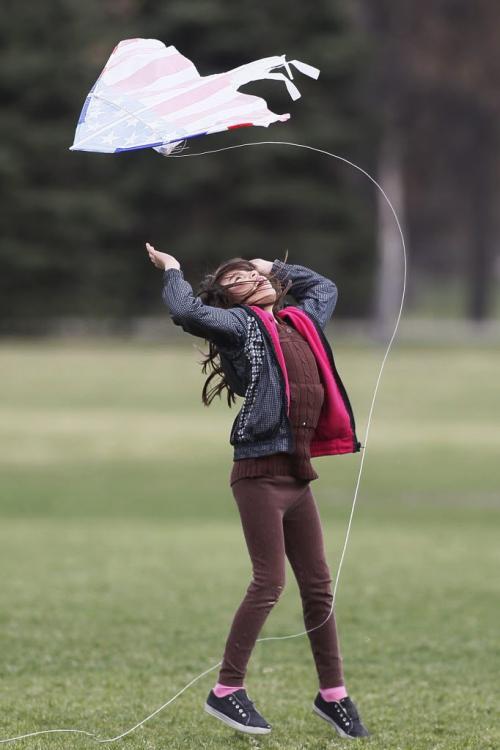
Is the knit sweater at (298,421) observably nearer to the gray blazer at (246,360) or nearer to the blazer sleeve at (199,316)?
the gray blazer at (246,360)

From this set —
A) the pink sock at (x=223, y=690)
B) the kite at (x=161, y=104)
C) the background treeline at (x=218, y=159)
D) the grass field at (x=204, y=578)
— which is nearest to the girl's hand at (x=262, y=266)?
the kite at (x=161, y=104)

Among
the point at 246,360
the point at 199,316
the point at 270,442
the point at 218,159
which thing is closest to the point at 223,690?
the point at 270,442

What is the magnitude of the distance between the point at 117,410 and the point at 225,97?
20.6 m

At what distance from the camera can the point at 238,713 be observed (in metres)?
4.70

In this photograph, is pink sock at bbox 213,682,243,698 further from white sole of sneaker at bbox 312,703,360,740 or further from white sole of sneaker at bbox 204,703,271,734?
white sole of sneaker at bbox 312,703,360,740

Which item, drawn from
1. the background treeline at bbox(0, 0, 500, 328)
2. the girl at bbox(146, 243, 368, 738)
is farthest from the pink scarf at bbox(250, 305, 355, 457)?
the background treeline at bbox(0, 0, 500, 328)

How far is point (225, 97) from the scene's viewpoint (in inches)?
192

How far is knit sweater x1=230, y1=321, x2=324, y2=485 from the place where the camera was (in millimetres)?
4691

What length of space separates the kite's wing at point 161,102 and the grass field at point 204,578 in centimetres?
201

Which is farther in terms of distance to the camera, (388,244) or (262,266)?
(388,244)

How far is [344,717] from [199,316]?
1448 mm

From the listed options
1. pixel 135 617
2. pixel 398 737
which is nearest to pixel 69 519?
pixel 135 617

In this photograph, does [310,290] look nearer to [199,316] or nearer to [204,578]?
[199,316]

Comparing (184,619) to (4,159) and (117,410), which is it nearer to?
(117,410)
